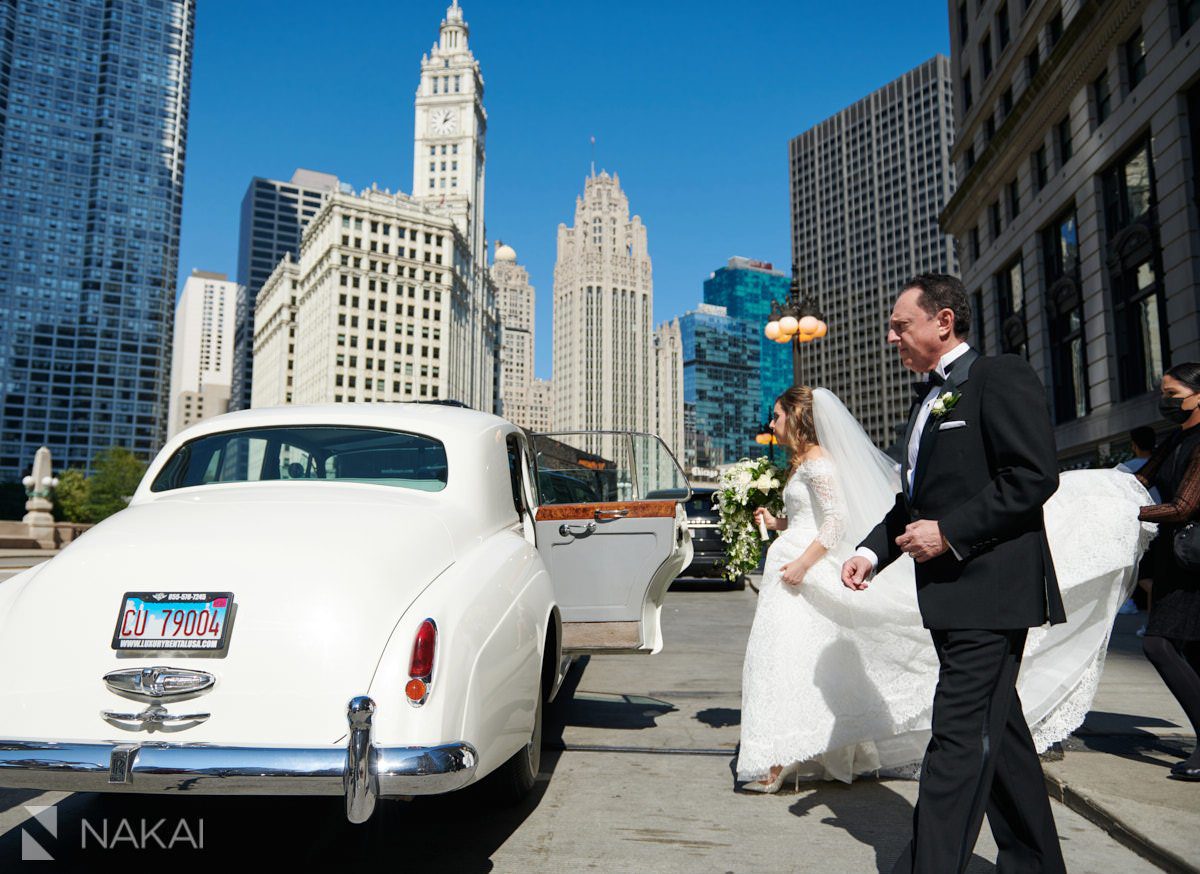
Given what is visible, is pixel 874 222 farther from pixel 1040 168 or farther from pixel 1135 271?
pixel 1135 271

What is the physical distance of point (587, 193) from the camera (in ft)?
573

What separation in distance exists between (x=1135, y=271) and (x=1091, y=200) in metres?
2.92

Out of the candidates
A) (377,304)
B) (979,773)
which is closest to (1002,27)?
(979,773)

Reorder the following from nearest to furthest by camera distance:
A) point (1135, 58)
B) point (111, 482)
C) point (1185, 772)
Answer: point (1185, 772), point (1135, 58), point (111, 482)

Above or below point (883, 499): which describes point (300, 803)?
below

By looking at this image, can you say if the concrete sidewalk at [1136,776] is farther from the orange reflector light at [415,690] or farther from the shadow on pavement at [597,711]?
the orange reflector light at [415,690]

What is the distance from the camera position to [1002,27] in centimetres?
3203

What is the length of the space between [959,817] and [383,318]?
115 metres

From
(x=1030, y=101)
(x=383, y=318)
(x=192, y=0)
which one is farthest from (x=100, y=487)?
(x=192, y=0)

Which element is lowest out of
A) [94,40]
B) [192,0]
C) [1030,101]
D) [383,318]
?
[1030,101]

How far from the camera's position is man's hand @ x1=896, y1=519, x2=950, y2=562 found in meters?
2.82

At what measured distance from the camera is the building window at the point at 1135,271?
21719mm

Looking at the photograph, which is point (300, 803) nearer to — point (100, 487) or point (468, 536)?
point (468, 536)

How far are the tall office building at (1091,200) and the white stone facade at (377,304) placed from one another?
84867 mm
